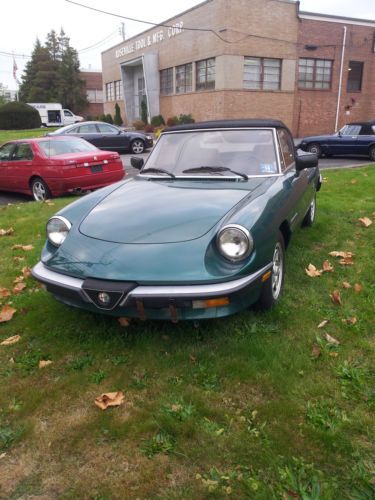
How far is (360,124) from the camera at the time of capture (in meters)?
14.7

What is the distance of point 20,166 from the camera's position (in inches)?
352

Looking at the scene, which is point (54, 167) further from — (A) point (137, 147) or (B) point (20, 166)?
(A) point (137, 147)

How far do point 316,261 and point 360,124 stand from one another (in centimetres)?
1189

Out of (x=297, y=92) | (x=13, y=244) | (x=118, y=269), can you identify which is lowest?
(x=13, y=244)

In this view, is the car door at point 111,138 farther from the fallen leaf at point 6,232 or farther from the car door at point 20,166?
the fallen leaf at point 6,232

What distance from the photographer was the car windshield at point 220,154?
404cm

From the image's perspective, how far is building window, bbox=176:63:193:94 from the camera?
89.9ft

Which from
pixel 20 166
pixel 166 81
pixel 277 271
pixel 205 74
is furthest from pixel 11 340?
pixel 166 81

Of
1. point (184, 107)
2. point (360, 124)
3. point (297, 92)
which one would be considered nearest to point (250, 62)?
point (297, 92)

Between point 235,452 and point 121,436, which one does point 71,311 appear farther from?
point 235,452

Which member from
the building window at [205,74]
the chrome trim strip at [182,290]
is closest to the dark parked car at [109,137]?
the building window at [205,74]

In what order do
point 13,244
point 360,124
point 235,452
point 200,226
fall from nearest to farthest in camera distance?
point 235,452
point 200,226
point 13,244
point 360,124

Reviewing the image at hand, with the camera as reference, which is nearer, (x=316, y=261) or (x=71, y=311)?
(x=71, y=311)

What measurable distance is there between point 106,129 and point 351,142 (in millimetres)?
8799
